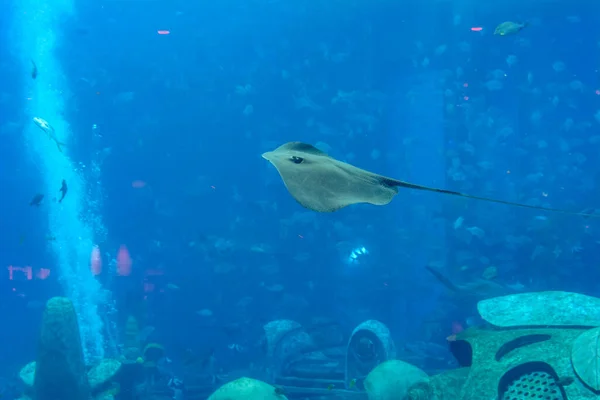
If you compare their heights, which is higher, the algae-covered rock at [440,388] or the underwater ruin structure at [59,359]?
the algae-covered rock at [440,388]

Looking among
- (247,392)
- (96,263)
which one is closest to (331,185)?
(247,392)

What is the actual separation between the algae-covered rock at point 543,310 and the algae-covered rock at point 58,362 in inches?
256

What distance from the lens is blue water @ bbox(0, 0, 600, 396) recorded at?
16.6m

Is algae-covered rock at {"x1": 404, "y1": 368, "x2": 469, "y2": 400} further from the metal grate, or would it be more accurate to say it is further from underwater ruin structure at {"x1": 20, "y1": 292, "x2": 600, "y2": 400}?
the metal grate

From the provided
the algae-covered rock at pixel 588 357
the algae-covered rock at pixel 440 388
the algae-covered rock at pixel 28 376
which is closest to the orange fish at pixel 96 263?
the algae-covered rock at pixel 28 376

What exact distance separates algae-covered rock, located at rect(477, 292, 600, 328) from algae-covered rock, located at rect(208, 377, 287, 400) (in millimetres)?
2966

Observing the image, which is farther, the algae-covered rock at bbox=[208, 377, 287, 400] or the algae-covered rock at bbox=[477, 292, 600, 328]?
the algae-covered rock at bbox=[208, 377, 287, 400]

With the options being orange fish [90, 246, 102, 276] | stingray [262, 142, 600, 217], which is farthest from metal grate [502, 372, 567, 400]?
orange fish [90, 246, 102, 276]

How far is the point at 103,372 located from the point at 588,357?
798cm

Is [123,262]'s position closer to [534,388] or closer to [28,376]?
[28,376]

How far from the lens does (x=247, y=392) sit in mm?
5934

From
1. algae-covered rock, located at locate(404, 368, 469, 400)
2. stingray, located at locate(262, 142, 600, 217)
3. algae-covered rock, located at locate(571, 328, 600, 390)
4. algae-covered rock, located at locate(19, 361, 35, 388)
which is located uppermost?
stingray, located at locate(262, 142, 600, 217)

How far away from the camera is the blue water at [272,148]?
655 inches

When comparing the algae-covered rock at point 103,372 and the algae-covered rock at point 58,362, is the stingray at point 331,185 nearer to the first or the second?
the algae-covered rock at point 58,362
